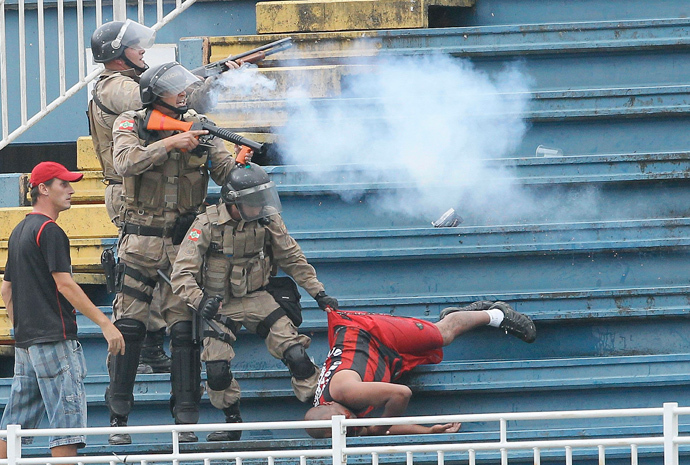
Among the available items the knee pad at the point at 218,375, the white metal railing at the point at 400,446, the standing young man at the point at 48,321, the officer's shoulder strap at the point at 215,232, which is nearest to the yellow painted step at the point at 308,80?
the officer's shoulder strap at the point at 215,232

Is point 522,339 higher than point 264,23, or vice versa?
point 264,23

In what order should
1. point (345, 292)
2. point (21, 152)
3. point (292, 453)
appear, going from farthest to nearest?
point (21, 152)
point (345, 292)
point (292, 453)

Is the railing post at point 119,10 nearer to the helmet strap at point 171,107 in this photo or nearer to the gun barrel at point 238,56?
the gun barrel at point 238,56

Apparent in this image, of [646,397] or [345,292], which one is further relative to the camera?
[345,292]

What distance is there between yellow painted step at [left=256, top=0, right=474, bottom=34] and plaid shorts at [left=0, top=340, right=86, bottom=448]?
3.92 metres

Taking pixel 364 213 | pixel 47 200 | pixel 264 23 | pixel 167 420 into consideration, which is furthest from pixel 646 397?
pixel 264 23

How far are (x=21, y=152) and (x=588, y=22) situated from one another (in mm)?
4999

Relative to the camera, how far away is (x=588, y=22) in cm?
871

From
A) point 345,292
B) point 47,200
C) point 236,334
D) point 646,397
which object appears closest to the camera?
point 47,200

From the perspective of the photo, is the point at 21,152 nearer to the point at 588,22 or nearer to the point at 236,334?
the point at 236,334

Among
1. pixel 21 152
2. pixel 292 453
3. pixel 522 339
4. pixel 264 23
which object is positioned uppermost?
pixel 264 23

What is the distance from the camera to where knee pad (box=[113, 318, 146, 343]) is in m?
6.52

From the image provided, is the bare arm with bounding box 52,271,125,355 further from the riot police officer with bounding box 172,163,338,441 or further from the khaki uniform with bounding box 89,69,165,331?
the khaki uniform with bounding box 89,69,165,331

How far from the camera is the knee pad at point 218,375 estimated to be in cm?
641
